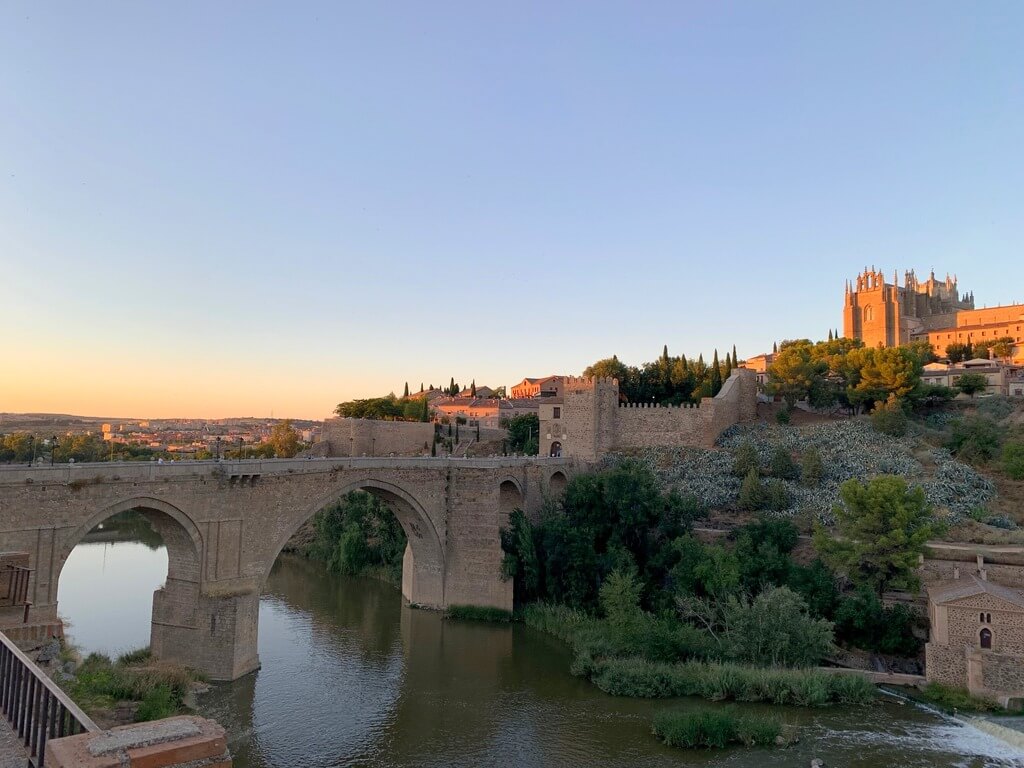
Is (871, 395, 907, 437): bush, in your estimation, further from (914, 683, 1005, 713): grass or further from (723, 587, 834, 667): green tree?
(914, 683, 1005, 713): grass

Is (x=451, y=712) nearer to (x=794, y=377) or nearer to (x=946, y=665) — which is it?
(x=946, y=665)

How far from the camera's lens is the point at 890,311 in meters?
46.7

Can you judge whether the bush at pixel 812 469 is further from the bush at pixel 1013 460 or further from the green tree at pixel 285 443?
the green tree at pixel 285 443

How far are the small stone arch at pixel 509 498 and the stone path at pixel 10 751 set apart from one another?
18.0 metres

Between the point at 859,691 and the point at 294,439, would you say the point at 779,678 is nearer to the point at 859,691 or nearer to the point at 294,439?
the point at 859,691

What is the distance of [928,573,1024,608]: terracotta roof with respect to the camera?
44.0ft

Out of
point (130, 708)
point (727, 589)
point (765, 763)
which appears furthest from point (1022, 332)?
point (130, 708)

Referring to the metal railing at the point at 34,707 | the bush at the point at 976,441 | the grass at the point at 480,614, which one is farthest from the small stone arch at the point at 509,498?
the metal railing at the point at 34,707

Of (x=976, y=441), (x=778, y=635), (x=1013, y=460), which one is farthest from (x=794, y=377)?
(x=778, y=635)

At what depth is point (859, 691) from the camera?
518 inches

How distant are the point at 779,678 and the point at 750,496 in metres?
9.30

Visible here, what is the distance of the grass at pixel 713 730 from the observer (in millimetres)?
11469

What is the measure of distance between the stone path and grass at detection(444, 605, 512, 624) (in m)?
16.2

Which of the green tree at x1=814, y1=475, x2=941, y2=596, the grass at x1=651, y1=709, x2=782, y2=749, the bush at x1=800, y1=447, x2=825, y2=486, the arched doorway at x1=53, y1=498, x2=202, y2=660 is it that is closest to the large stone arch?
the arched doorway at x1=53, y1=498, x2=202, y2=660
